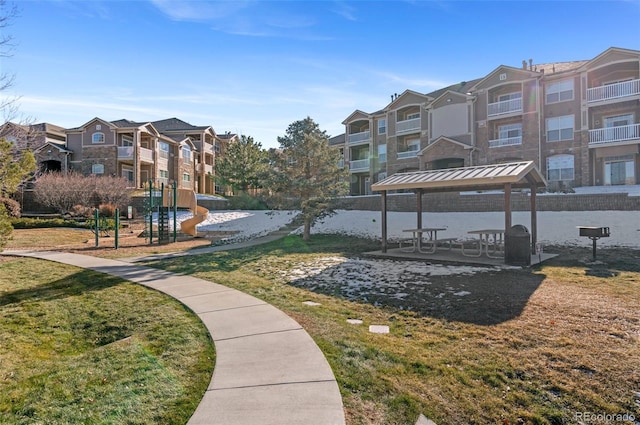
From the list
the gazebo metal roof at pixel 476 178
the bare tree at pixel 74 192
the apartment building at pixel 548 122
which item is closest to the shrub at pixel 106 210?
the bare tree at pixel 74 192

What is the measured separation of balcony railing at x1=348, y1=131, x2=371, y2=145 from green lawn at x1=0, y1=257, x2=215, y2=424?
31.1 m

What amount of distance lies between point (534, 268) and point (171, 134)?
43.2 m

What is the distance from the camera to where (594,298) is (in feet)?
22.4

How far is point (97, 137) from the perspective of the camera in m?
35.9

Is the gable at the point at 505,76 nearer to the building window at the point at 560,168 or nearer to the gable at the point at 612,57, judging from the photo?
the gable at the point at 612,57

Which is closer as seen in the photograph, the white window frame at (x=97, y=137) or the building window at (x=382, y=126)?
the building window at (x=382, y=126)

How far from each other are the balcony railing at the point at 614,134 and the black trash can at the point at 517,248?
61.5 ft

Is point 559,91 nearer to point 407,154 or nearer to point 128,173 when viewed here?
point 407,154

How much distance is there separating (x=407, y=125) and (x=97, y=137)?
97.2 feet

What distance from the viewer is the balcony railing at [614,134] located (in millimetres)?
23000

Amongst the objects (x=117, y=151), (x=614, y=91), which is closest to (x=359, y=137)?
(x=614, y=91)

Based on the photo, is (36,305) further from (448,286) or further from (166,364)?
(448,286)

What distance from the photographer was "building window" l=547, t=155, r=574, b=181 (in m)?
25.1

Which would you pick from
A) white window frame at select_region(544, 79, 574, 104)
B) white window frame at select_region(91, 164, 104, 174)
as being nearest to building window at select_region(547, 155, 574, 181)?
white window frame at select_region(544, 79, 574, 104)
